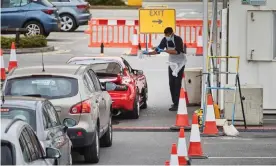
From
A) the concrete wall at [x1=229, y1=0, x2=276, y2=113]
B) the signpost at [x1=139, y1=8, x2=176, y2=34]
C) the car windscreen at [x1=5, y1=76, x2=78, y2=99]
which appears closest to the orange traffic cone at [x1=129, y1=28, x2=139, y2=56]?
the signpost at [x1=139, y1=8, x2=176, y2=34]

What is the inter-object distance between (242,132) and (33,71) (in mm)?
5089

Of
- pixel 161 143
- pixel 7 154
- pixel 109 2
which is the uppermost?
pixel 109 2

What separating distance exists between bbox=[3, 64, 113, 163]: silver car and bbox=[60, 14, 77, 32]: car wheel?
25.5 metres

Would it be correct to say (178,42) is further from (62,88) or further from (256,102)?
(62,88)

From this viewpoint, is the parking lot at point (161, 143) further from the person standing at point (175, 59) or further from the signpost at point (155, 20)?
the signpost at point (155, 20)

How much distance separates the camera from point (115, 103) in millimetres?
19266

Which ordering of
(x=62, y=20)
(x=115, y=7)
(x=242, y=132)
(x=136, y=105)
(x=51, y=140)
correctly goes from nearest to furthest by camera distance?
1. (x=51, y=140)
2. (x=242, y=132)
3. (x=136, y=105)
4. (x=62, y=20)
5. (x=115, y=7)

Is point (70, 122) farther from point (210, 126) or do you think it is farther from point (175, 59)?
point (175, 59)

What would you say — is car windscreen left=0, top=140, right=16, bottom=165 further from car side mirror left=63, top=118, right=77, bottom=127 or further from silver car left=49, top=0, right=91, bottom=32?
silver car left=49, top=0, right=91, bottom=32

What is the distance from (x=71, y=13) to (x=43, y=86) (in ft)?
85.1

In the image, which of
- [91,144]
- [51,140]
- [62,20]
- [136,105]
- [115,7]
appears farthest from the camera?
[115,7]

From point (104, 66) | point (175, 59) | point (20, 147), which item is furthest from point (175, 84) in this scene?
point (20, 147)

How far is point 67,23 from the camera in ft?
134

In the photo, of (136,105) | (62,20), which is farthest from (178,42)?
(62,20)
